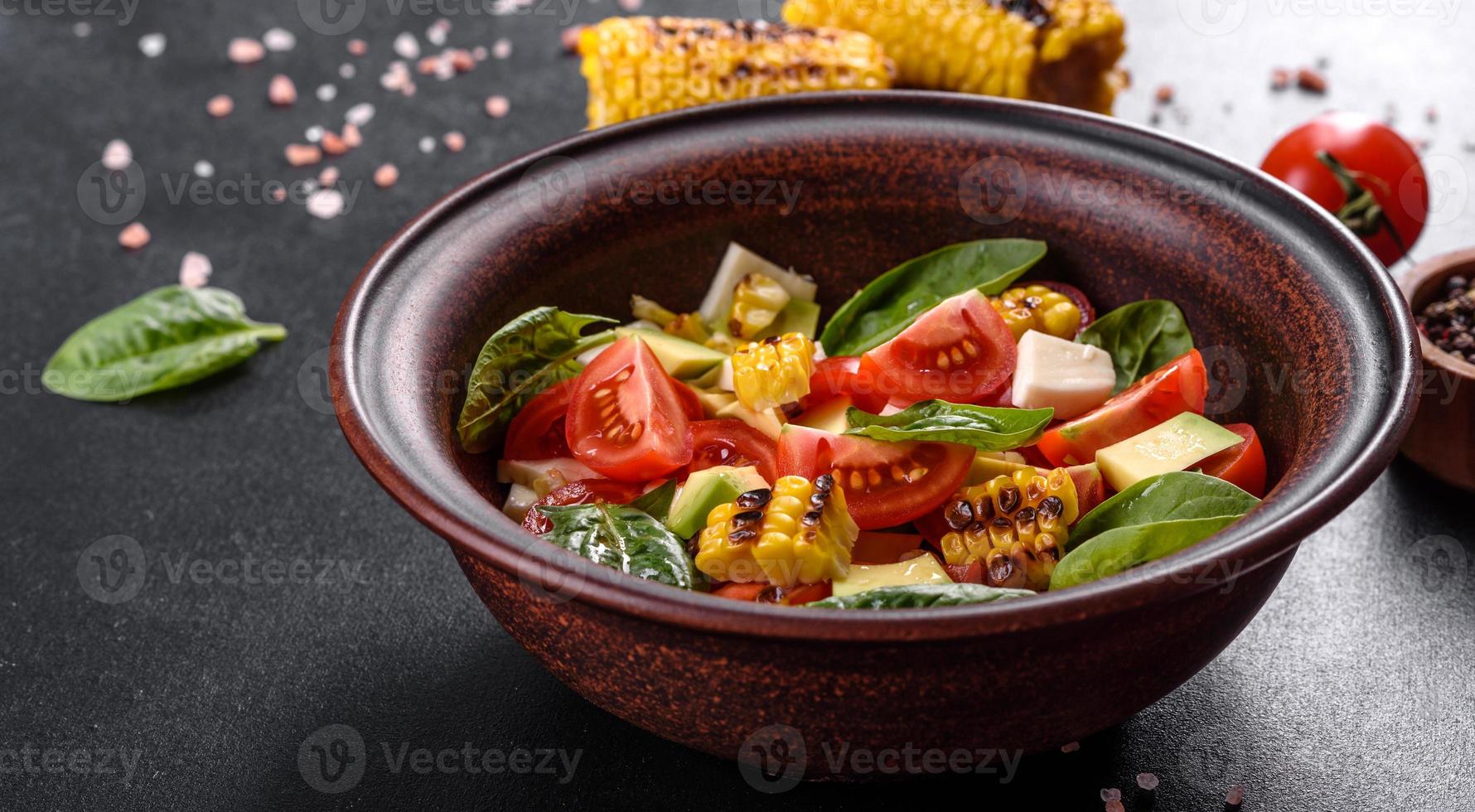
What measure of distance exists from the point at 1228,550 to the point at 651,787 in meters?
0.88

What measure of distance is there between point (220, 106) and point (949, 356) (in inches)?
100

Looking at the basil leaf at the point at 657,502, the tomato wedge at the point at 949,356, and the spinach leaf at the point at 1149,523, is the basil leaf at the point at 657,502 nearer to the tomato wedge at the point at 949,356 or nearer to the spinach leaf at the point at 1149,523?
the tomato wedge at the point at 949,356

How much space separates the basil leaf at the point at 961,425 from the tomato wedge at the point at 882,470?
0.08ft

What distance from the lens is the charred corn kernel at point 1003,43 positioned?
117 inches

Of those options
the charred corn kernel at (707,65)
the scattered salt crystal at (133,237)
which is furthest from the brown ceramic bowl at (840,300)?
the scattered salt crystal at (133,237)

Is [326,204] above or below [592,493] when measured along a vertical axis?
below

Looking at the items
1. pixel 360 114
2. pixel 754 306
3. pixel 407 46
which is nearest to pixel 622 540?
pixel 754 306

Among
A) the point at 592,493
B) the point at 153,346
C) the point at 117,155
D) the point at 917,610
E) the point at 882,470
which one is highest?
the point at 917,610

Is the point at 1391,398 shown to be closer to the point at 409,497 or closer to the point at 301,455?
the point at 409,497

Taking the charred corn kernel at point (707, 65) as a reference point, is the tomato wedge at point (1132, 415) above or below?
below

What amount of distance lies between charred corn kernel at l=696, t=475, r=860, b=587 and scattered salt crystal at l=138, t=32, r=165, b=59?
306cm

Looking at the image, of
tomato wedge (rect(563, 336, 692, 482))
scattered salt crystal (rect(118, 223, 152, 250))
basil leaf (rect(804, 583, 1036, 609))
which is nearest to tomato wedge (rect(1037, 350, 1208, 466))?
basil leaf (rect(804, 583, 1036, 609))

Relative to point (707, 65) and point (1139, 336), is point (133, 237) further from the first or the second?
point (1139, 336)

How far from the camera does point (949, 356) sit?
2.00m
